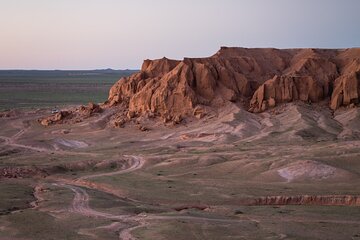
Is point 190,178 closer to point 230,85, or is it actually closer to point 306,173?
point 306,173

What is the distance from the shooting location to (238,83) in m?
89.2

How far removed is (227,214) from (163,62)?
59.8 metres

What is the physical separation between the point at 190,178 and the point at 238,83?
38.1 meters

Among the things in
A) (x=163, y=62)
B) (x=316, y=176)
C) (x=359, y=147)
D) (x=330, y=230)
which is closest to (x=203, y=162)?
(x=316, y=176)

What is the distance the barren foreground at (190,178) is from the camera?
1342 inches

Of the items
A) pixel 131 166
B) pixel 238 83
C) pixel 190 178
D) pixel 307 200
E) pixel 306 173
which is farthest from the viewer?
pixel 238 83

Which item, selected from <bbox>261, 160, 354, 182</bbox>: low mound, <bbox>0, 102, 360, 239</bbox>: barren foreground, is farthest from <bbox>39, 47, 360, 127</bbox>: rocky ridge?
<bbox>261, 160, 354, 182</bbox>: low mound

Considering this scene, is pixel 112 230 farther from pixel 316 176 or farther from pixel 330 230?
pixel 316 176

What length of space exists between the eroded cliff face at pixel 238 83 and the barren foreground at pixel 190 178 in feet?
8.68

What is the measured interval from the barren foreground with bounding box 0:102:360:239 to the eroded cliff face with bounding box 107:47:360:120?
2646 mm

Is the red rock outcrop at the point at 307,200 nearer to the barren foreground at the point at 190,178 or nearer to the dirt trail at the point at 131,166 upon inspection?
the barren foreground at the point at 190,178

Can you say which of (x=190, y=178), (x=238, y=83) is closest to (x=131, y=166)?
(x=190, y=178)

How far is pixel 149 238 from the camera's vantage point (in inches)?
1213

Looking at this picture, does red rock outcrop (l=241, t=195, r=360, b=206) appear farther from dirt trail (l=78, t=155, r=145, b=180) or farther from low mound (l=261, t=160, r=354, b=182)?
dirt trail (l=78, t=155, r=145, b=180)
